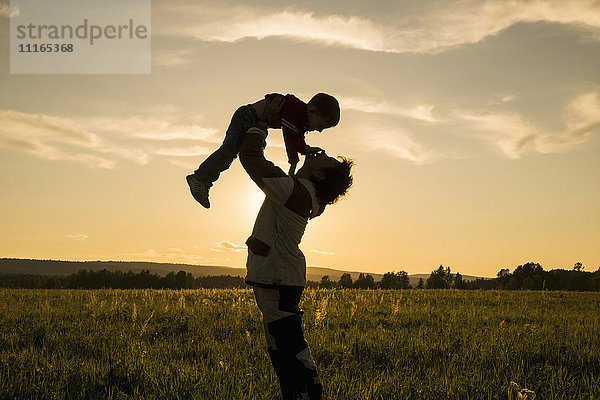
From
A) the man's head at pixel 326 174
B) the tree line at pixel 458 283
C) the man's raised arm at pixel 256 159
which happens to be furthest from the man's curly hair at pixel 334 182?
the tree line at pixel 458 283

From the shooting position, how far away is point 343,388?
5.39 meters

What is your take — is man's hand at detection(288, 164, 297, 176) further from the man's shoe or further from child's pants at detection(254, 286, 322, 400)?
child's pants at detection(254, 286, 322, 400)

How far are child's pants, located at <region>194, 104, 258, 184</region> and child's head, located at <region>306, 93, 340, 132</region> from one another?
548 millimetres

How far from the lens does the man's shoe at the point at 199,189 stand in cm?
423

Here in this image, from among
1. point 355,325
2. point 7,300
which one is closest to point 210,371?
point 355,325

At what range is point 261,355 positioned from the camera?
697cm

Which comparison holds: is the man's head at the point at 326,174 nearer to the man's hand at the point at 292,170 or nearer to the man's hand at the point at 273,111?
the man's hand at the point at 292,170

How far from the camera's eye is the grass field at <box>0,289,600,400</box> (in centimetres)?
548

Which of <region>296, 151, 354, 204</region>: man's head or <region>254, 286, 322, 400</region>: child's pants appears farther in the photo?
<region>296, 151, 354, 204</region>: man's head

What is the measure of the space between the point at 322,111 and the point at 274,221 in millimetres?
1131

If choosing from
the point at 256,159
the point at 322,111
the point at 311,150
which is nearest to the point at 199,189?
the point at 256,159

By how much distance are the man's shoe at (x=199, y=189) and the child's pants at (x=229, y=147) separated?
38mm

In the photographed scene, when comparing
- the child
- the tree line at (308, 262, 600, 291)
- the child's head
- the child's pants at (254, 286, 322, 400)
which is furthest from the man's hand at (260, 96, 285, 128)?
the tree line at (308, 262, 600, 291)

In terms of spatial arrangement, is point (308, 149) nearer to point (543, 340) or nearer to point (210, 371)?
point (210, 371)
